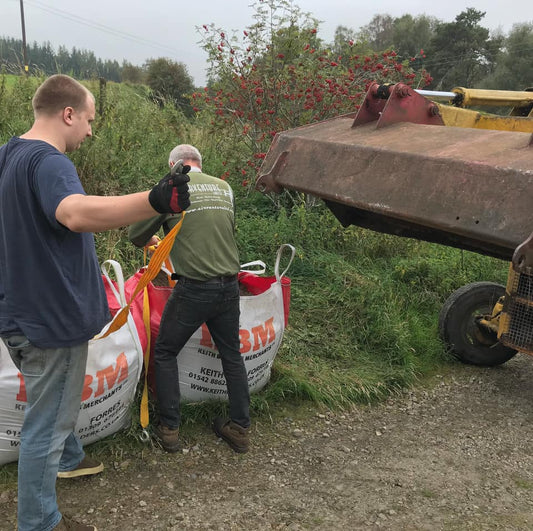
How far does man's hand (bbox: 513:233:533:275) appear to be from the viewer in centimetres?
187

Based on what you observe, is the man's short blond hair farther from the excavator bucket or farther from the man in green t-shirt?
the excavator bucket

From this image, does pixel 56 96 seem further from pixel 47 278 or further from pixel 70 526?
pixel 70 526

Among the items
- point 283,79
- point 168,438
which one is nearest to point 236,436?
point 168,438

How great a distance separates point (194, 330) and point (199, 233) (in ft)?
1.75

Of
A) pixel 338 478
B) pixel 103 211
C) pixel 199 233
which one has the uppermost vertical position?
pixel 103 211

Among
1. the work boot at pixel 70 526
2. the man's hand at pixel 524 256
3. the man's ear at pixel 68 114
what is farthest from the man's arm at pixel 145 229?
the man's hand at pixel 524 256

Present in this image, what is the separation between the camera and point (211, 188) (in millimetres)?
3070

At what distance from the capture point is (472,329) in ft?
14.6

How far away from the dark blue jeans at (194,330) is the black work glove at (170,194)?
125cm

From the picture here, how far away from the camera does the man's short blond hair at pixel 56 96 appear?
2062 millimetres

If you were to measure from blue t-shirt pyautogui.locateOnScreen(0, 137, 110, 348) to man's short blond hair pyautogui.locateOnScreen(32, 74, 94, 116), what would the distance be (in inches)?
6.0

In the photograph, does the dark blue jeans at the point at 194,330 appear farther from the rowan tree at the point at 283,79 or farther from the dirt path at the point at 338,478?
the rowan tree at the point at 283,79

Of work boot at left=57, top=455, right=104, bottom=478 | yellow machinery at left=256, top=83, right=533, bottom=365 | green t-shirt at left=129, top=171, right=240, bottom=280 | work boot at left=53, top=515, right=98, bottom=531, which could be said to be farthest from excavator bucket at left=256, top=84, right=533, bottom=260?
work boot at left=53, top=515, right=98, bottom=531

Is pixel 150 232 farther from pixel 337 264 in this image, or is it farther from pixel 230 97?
pixel 230 97
